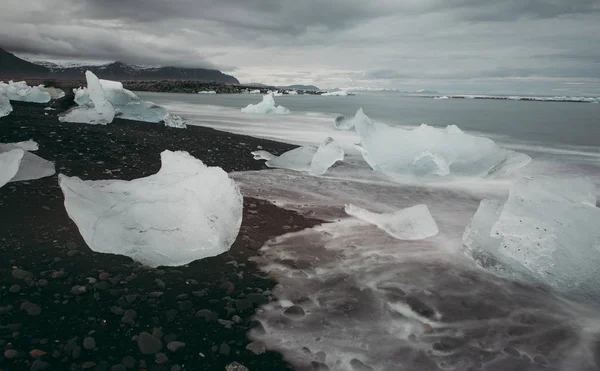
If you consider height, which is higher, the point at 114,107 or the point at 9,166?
the point at 114,107

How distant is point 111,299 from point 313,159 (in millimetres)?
5106

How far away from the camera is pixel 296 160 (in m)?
7.62

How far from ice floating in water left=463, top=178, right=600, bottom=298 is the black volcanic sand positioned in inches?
77.5

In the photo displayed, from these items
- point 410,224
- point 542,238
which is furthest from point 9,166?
point 542,238

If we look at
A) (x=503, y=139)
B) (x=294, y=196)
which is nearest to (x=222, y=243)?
(x=294, y=196)

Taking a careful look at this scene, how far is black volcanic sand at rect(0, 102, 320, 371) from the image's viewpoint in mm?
2131

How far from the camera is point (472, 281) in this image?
333 cm

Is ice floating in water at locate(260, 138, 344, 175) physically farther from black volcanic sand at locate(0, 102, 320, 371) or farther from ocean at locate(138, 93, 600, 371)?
black volcanic sand at locate(0, 102, 320, 371)

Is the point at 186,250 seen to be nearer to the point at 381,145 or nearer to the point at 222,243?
the point at 222,243

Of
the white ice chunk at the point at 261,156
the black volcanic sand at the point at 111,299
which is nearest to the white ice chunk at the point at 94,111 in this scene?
the white ice chunk at the point at 261,156

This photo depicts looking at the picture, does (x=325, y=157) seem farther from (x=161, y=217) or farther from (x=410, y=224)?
(x=161, y=217)

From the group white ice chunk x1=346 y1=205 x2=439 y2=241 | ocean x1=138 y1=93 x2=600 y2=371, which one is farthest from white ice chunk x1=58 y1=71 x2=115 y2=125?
white ice chunk x1=346 y1=205 x2=439 y2=241

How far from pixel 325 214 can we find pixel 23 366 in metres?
3.43

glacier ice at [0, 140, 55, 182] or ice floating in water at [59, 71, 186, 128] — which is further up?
ice floating in water at [59, 71, 186, 128]
